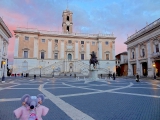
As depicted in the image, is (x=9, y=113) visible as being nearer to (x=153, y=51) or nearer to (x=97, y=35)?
(x=153, y=51)

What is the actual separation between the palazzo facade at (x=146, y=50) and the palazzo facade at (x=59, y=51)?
14.8 m

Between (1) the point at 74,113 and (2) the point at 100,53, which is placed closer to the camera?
(1) the point at 74,113

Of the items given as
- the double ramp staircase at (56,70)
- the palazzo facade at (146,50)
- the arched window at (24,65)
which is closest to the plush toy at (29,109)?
the palazzo facade at (146,50)

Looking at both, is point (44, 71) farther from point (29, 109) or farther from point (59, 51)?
point (29, 109)

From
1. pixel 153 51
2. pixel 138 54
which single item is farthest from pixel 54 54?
pixel 153 51

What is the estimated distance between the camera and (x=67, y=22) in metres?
58.9

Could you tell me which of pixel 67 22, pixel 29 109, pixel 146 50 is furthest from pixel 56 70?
pixel 29 109

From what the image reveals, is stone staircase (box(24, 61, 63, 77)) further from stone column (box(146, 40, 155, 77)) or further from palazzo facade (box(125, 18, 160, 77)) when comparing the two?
stone column (box(146, 40, 155, 77))

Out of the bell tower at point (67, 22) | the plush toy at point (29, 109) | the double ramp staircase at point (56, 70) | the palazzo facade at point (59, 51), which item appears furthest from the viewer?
the bell tower at point (67, 22)

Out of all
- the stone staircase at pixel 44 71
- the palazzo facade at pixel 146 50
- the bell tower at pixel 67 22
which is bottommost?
the stone staircase at pixel 44 71

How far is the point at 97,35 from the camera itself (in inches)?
2181

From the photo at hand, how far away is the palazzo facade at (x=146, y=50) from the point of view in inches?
1150

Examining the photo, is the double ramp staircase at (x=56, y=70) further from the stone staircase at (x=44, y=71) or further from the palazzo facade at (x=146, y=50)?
the palazzo facade at (x=146, y=50)

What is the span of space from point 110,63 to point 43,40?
30.9 metres
